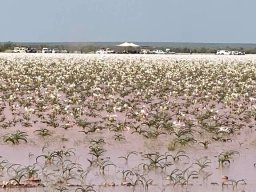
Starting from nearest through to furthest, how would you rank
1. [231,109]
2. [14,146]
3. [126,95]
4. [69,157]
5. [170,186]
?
[170,186], [69,157], [14,146], [231,109], [126,95]

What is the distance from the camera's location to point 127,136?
11.9m

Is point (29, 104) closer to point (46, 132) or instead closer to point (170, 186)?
point (46, 132)

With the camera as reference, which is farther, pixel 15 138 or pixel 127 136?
pixel 127 136

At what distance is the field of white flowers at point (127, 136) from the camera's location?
852 centimetres

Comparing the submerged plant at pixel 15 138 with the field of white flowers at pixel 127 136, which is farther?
the submerged plant at pixel 15 138

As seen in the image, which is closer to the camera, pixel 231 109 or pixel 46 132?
pixel 46 132

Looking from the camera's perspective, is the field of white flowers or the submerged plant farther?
the submerged plant

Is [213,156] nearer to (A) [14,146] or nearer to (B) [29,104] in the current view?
(A) [14,146]

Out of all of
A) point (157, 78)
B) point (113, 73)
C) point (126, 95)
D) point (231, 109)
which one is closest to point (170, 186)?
point (231, 109)

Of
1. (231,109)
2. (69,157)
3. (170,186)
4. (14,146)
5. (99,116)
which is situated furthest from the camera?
(231,109)

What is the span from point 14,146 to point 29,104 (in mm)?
4697

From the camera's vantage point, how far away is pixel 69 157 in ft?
32.8

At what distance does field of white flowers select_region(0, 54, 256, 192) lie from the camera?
336 inches

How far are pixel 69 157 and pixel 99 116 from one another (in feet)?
13.4
